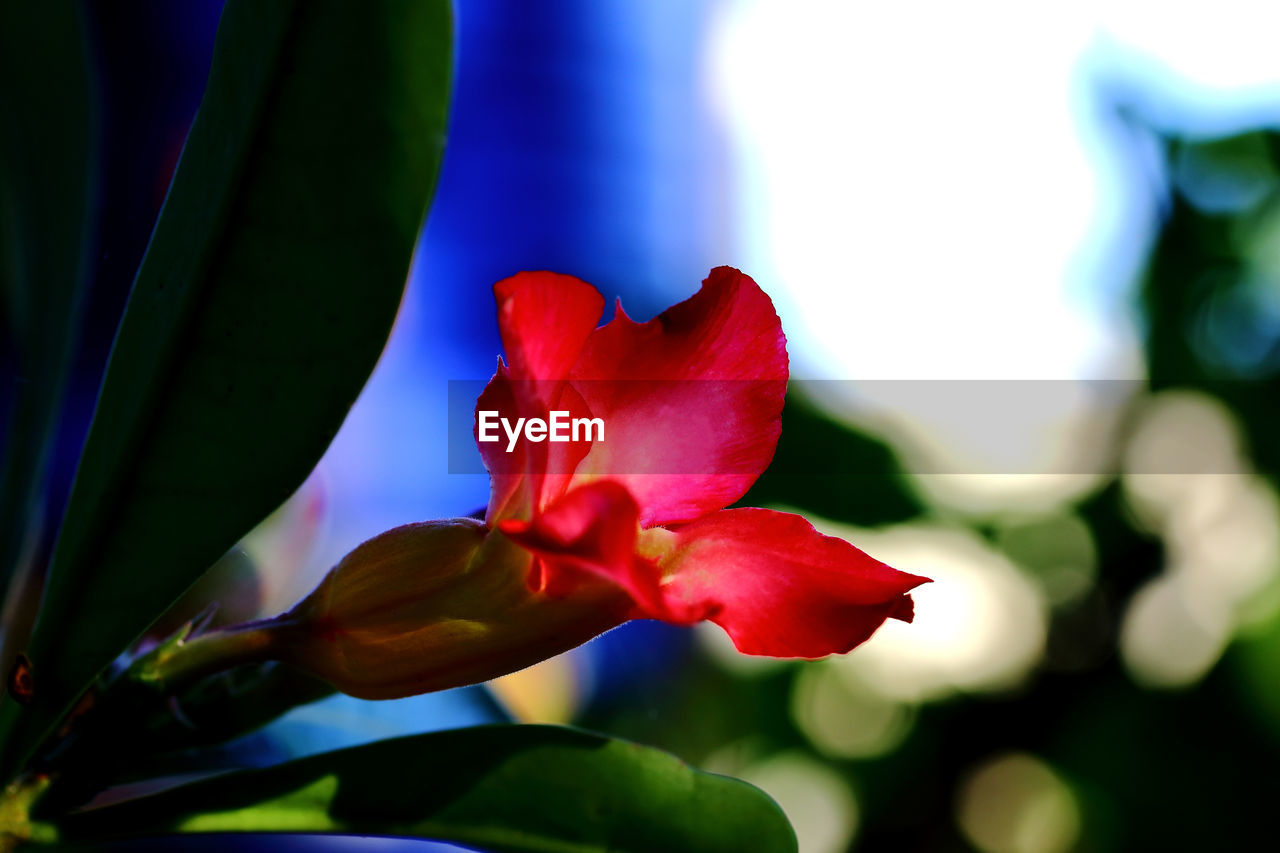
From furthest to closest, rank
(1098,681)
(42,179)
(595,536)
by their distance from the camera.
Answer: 1. (1098,681)
2. (42,179)
3. (595,536)

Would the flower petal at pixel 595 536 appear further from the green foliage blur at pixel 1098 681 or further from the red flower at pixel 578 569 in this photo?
the green foliage blur at pixel 1098 681

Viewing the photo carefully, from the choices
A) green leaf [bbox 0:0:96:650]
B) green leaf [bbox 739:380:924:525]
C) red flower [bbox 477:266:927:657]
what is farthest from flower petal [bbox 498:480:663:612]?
green leaf [bbox 739:380:924:525]

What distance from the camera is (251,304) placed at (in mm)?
278

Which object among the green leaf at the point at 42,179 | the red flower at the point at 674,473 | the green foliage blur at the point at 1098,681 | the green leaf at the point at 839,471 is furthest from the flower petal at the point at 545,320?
the green leaf at the point at 839,471

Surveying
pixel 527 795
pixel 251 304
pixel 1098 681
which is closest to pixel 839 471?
pixel 1098 681

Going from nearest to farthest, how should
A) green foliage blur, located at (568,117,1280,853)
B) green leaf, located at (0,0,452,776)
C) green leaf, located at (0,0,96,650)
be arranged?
green leaf, located at (0,0,452,776) < green leaf, located at (0,0,96,650) < green foliage blur, located at (568,117,1280,853)

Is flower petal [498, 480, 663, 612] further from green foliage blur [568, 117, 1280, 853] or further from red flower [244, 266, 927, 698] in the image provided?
green foliage blur [568, 117, 1280, 853]

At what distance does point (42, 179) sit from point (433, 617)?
31 centimetres

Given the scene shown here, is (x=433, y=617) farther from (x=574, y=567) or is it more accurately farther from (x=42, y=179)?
(x=42, y=179)

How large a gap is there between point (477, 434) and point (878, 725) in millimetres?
1538

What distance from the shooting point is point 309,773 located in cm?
35

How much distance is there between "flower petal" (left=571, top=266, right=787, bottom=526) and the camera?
323 millimetres

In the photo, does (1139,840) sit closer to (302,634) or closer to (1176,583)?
(1176,583)

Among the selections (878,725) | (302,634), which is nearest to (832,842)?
(878,725)
